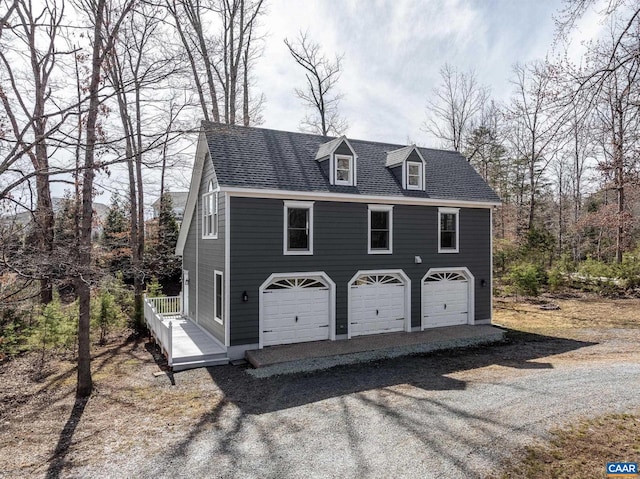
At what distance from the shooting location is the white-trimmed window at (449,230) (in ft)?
48.3

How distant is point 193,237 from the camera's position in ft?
51.0

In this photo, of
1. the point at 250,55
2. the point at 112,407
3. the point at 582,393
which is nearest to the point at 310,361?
the point at 112,407

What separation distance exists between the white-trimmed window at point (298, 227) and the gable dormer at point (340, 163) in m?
1.44

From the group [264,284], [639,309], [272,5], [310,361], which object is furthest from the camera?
[272,5]

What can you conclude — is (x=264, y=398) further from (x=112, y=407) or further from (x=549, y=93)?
(x=549, y=93)

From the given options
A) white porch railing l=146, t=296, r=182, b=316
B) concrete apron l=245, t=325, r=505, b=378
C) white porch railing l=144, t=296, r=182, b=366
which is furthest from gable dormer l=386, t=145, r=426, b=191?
white porch railing l=146, t=296, r=182, b=316

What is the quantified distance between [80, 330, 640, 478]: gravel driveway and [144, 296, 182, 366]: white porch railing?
1342mm

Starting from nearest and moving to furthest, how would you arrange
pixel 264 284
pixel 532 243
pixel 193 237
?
1. pixel 264 284
2. pixel 193 237
3. pixel 532 243

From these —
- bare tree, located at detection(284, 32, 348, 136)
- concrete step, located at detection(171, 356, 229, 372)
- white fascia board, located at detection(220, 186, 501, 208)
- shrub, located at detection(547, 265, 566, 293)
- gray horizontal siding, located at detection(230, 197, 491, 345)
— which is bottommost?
concrete step, located at detection(171, 356, 229, 372)

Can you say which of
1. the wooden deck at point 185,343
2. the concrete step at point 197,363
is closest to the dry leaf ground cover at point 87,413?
the concrete step at point 197,363

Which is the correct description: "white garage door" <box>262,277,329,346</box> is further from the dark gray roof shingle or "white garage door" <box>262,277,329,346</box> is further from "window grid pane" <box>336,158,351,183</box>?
"window grid pane" <box>336,158,351,183</box>

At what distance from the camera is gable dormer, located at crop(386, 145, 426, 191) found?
560 inches

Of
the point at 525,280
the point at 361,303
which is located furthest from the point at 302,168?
the point at 525,280

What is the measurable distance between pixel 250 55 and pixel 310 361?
63.9 feet
